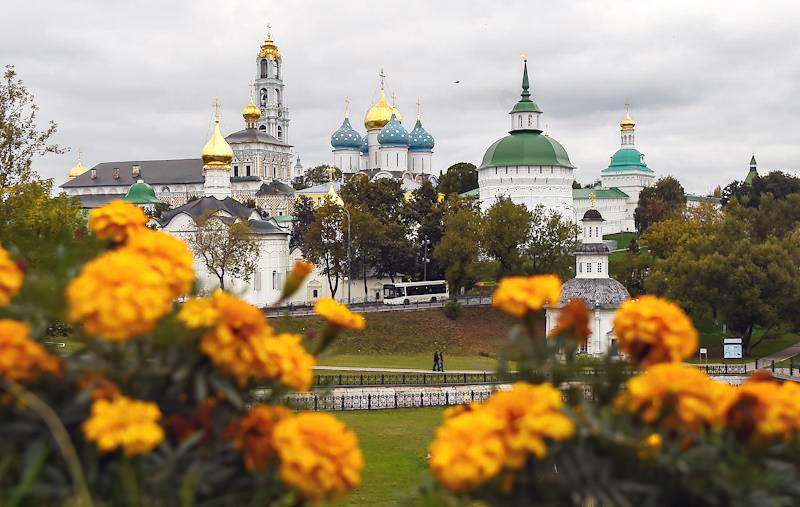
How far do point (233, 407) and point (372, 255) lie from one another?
55.9 meters

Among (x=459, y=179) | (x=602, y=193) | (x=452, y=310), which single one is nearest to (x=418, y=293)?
(x=452, y=310)

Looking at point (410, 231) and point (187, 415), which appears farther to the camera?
point (410, 231)

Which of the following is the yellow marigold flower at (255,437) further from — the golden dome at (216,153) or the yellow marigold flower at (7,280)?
the golden dome at (216,153)

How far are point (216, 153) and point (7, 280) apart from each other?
68168mm

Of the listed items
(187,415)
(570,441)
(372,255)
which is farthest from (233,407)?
(372,255)

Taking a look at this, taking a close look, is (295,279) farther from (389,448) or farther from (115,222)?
(389,448)

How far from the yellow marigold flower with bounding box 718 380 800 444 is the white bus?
170ft

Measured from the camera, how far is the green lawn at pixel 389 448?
2177cm

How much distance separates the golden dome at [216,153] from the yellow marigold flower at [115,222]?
66.7 meters

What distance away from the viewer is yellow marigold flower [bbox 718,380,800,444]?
184 inches

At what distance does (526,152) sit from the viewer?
253ft

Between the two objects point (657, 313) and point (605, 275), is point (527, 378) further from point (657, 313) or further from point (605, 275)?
point (605, 275)

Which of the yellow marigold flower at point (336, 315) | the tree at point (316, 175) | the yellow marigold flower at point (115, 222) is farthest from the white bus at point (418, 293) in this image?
the tree at point (316, 175)

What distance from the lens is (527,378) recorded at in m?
5.48
